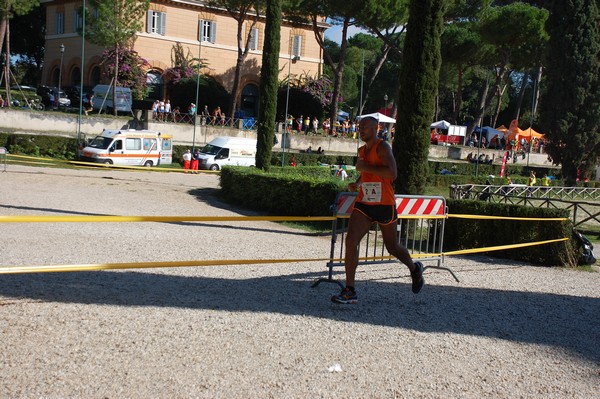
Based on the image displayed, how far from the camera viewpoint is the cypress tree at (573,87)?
121 feet

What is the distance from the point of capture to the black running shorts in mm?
6809

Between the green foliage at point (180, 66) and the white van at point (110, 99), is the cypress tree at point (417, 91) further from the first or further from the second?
the green foliage at point (180, 66)

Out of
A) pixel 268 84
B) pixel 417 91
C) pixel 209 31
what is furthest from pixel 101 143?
pixel 209 31

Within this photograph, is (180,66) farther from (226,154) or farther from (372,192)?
(372,192)

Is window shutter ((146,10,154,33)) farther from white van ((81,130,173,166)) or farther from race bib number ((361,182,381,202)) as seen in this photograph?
race bib number ((361,182,381,202))

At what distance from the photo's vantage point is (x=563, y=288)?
9.91 metres

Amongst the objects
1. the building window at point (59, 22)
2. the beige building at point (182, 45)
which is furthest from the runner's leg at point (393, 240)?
the building window at point (59, 22)

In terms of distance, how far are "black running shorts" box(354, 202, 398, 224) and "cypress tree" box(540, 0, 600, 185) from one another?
3414 centimetres

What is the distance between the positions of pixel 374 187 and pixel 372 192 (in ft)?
0.17

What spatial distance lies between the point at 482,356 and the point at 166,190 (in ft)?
57.8

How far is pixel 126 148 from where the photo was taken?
31297 mm

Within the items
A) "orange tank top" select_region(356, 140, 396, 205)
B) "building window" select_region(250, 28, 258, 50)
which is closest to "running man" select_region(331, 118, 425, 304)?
"orange tank top" select_region(356, 140, 396, 205)

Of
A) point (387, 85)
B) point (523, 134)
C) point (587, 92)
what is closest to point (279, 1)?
point (587, 92)

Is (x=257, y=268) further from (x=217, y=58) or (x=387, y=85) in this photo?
(x=387, y=85)
